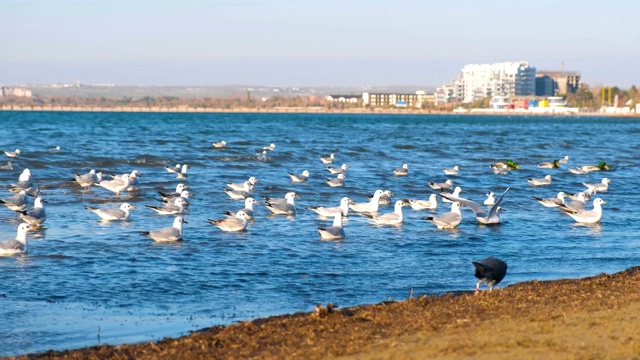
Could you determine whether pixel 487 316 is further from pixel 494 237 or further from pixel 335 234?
pixel 494 237

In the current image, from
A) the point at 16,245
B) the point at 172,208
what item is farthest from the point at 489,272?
the point at 172,208

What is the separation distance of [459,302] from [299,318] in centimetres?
172

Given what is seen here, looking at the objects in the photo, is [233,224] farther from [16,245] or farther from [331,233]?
[16,245]

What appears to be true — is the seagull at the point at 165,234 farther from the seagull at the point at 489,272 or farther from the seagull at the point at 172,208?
the seagull at the point at 489,272

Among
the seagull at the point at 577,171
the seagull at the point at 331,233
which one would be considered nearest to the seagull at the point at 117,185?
the seagull at the point at 331,233

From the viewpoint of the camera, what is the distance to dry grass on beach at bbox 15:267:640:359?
7.51m

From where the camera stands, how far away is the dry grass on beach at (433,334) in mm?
7512

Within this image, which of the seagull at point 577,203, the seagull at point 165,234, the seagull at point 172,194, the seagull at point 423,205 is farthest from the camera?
the seagull at point 172,194

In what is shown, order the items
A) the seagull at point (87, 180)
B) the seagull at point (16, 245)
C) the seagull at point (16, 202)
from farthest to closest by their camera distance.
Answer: the seagull at point (87, 180) → the seagull at point (16, 202) → the seagull at point (16, 245)

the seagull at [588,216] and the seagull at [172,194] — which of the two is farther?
the seagull at [172,194]

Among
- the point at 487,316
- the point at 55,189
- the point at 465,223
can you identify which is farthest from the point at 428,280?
the point at 55,189

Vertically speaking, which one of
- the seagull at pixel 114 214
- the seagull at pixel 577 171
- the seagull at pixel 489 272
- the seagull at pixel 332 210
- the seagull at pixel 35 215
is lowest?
the seagull at pixel 577 171

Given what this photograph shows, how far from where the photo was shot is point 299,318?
9266 millimetres

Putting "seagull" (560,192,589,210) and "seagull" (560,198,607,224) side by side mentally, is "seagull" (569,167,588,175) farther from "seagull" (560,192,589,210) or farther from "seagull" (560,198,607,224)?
"seagull" (560,198,607,224)
